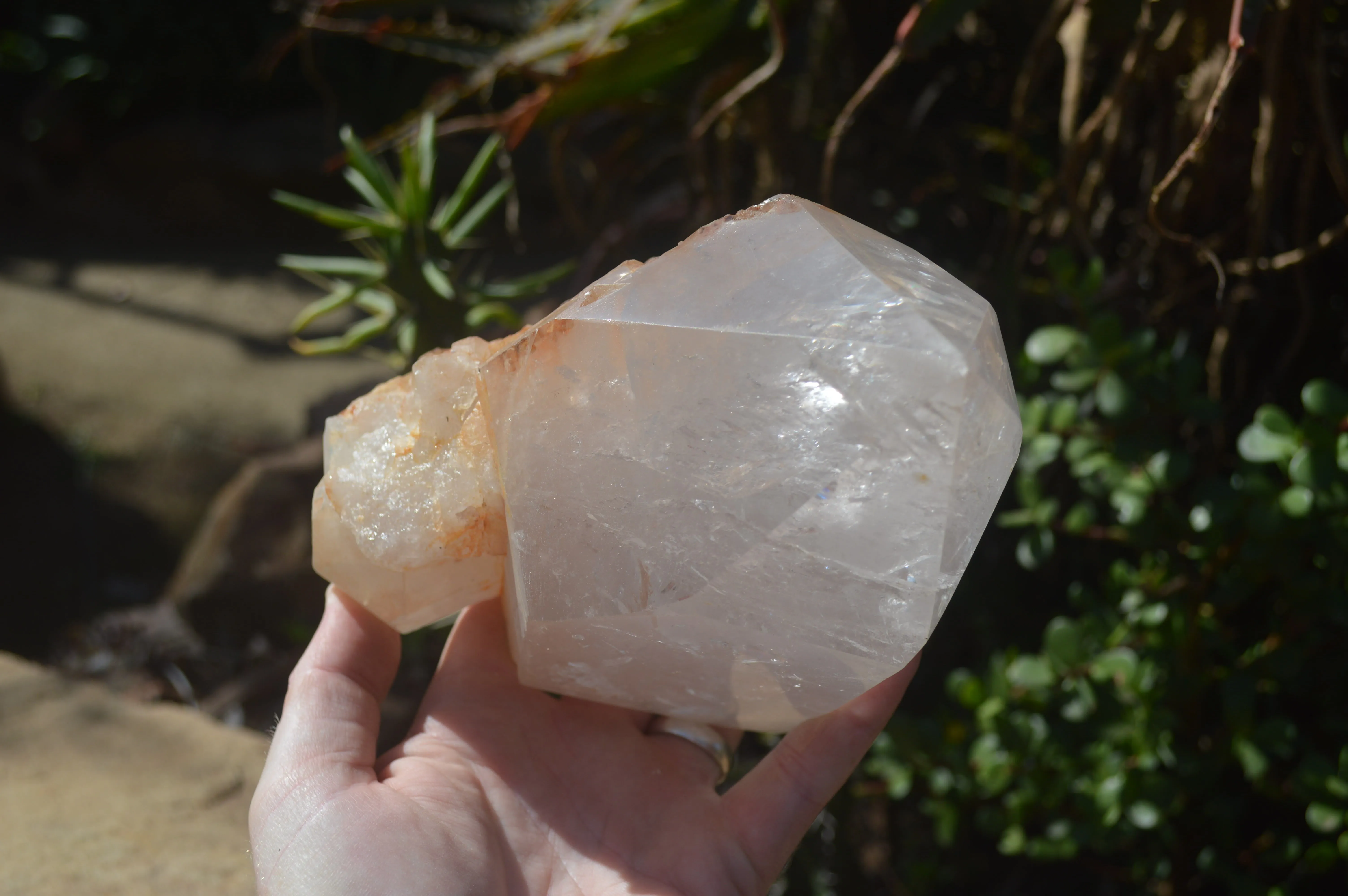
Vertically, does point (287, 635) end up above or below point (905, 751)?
below

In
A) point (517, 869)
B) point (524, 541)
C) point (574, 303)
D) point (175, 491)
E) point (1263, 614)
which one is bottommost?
point (175, 491)

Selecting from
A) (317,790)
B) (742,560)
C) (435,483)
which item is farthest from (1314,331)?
(317,790)

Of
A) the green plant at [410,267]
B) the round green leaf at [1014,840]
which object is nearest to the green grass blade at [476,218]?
the green plant at [410,267]

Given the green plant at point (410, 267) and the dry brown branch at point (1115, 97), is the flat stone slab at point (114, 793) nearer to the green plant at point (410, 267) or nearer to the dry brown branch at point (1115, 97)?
the green plant at point (410, 267)

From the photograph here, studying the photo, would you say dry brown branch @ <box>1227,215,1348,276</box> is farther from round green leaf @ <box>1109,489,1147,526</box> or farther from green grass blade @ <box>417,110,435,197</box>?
green grass blade @ <box>417,110,435,197</box>

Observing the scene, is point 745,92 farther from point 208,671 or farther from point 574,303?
point 208,671

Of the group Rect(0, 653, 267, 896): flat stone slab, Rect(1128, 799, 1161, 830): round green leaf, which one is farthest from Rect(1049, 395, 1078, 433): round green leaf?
Rect(0, 653, 267, 896): flat stone slab

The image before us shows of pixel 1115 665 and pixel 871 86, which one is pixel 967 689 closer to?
pixel 1115 665
